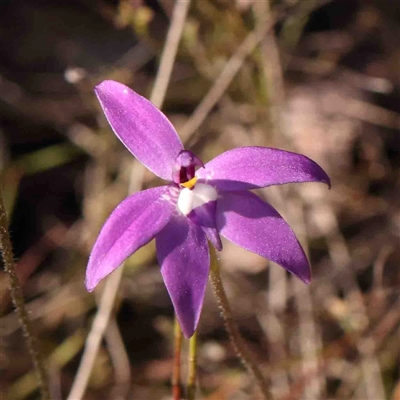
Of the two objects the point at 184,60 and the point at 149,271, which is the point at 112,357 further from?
the point at 184,60

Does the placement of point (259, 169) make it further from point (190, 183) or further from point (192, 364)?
point (192, 364)

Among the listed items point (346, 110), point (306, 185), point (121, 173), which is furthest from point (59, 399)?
point (346, 110)

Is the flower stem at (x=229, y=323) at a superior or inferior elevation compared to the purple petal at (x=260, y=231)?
inferior

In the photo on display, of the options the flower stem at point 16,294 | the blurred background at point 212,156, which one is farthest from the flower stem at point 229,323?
the blurred background at point 212,156

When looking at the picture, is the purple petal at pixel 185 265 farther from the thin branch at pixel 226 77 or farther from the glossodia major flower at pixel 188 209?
the thin branch at pixel 226 77

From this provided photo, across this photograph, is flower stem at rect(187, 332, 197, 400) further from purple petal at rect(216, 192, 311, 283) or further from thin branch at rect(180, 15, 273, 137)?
thin branch at rect(180, 15, 273, 137)

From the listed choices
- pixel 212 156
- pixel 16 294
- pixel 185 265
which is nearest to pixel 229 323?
pixel 185 265
